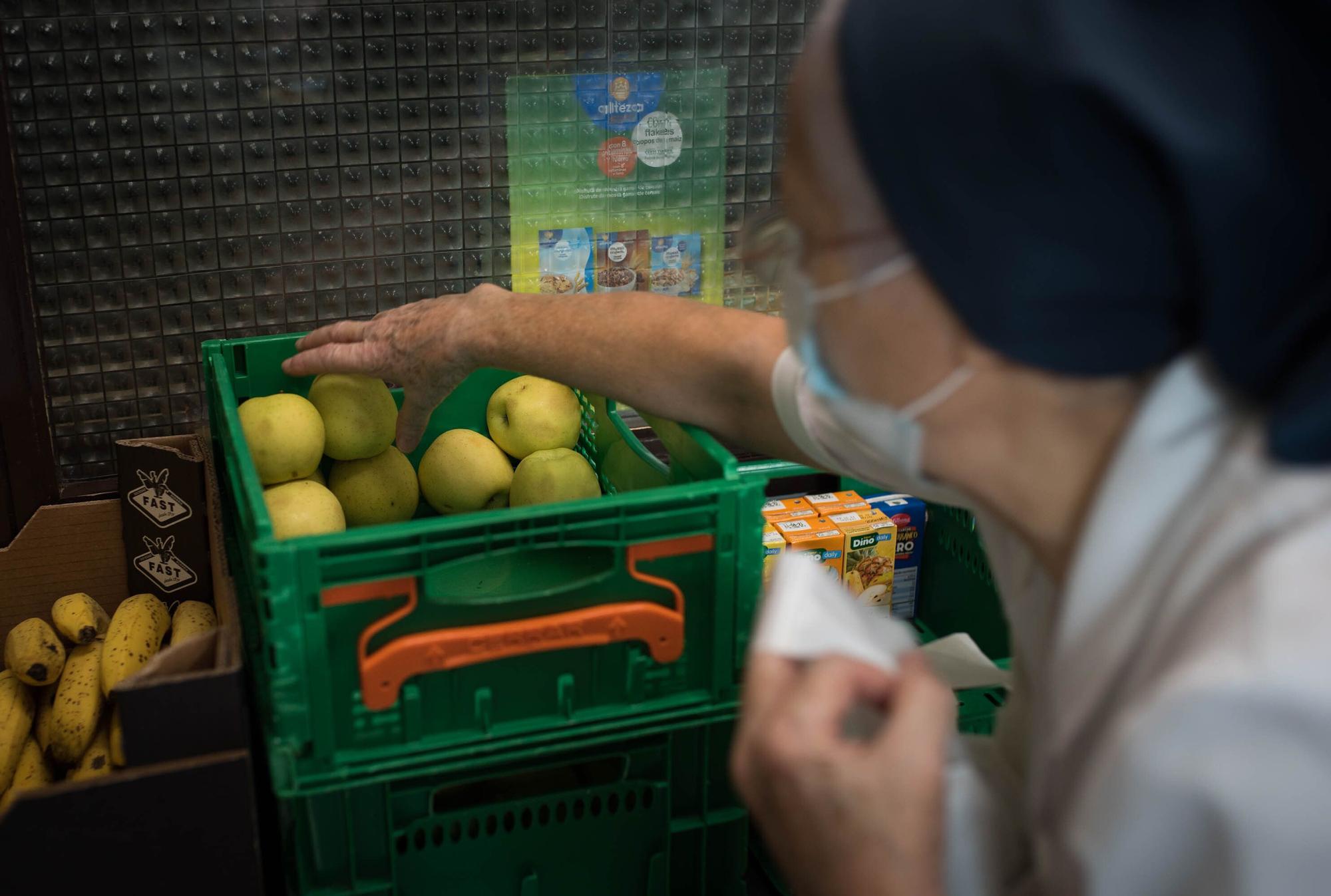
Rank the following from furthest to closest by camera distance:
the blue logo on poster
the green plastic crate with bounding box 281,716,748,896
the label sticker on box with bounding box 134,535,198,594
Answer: the blue logo on poster < the label sticker on box with bounding box 134,535,198,594 < the green plastic crate with bounding box 281,716,748,896

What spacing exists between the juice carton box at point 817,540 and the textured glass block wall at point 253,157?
1.94ft

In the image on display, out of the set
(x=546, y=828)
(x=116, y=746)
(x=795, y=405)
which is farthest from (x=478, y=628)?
(x=116, y=746)

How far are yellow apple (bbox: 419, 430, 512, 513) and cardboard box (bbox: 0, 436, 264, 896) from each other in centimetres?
41

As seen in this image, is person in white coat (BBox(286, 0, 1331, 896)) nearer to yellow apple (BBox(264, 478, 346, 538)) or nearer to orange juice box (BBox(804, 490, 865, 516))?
yellow apple (BBox(264, 478, 346, 538))

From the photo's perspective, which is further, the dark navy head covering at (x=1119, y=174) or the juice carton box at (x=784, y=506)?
the juice carton box at (x=784, y=506)

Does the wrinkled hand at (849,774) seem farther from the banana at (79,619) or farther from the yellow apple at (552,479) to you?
the banana at (79,619)

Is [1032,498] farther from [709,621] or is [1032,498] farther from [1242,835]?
[709,621]

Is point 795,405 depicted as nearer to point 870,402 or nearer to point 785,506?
point 870,402

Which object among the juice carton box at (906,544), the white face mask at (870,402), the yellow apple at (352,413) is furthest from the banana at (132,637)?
the juice carton box at (906,544)

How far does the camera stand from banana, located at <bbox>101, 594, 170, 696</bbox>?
1.46 metres

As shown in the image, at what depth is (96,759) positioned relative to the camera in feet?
4.64

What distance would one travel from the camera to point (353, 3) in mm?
1647

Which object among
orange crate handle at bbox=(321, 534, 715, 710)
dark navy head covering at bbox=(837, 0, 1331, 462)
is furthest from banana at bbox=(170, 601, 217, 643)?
dark navy head covering at bbox=(837, 0, 1331, 462)

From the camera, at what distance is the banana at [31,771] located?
4.67 ft
